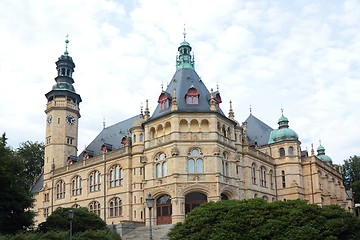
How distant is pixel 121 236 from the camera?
43.5 metres

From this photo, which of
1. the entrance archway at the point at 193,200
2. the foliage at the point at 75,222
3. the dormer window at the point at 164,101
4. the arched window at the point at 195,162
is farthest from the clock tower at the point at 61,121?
the foliage at the point at 75,222

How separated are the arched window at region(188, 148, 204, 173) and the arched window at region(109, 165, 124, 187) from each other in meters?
9.88

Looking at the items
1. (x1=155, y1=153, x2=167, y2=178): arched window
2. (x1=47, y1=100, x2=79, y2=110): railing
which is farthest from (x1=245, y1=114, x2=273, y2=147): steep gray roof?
(x1=47, y1=100, x2=79, y2=110): railing

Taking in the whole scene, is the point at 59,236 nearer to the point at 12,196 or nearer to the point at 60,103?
the point at 12,196

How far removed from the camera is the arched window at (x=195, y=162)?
45.5 meters

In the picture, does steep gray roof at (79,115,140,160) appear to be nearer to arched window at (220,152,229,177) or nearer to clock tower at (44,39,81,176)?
clock tower at (44,39,81,176)

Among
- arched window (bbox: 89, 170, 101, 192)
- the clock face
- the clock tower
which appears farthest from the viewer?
the clock face

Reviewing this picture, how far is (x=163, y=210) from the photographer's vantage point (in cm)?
4591

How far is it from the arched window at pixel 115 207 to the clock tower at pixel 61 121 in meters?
11.1

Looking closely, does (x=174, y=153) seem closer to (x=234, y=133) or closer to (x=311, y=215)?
(x=234, y=133)

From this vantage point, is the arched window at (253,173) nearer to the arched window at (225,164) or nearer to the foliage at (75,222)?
the arched window at (225,164)

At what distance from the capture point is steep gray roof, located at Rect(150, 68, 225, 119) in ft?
155

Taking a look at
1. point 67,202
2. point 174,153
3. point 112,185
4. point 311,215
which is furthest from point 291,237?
point 67,202

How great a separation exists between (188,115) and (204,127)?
2098 mm
